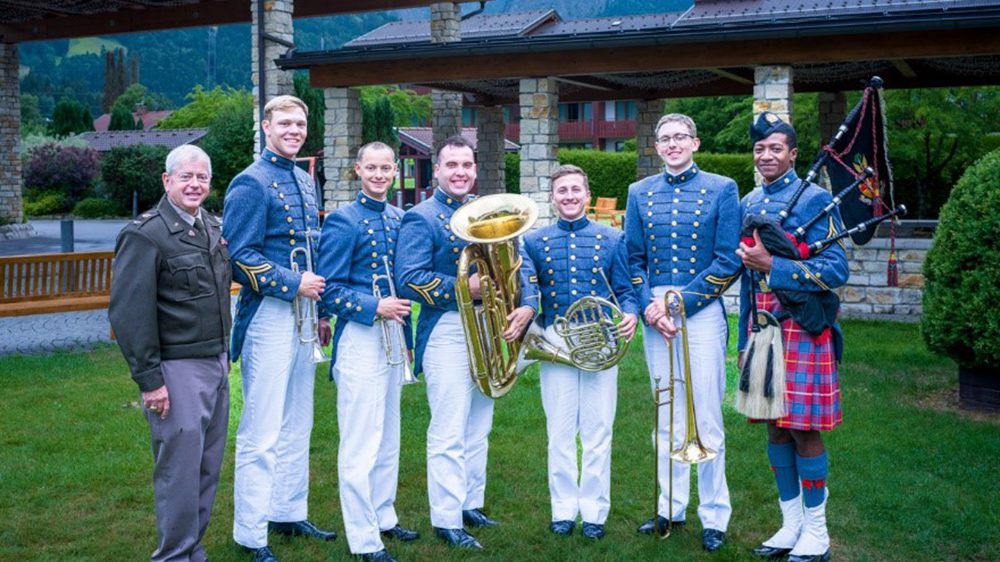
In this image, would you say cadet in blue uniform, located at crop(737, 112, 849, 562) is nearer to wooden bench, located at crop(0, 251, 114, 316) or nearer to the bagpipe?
the bagpipe

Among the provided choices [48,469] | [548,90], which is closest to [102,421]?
[48,469]

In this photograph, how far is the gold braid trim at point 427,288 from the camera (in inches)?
212

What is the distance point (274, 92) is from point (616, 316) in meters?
16.6

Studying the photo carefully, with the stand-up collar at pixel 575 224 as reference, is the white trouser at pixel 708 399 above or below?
below

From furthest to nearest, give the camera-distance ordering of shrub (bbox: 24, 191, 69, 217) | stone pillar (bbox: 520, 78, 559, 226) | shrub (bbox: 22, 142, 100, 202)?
shrub (bbox: 22, 142, 100, 202)
shrub (bbox: 24, 191, 69, 217)
stone pillar (bbox: 520, 78, 559, 226)

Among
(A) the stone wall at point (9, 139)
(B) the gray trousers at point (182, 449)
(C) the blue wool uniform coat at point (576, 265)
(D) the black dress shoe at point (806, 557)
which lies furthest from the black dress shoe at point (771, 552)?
(A) the stone wall at point (9, 139)

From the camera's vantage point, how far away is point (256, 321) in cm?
536

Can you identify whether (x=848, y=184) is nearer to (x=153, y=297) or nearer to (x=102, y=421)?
(x=153, y=297)

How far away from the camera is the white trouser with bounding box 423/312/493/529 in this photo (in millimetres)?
5539

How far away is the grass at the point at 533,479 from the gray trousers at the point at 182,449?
0.73m

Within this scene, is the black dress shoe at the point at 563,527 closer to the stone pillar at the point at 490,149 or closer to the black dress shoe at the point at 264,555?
the black dress shoe at the point at 264,555

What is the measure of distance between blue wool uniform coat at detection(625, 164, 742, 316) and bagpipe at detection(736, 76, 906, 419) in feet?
0.63

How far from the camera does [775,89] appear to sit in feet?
50.8

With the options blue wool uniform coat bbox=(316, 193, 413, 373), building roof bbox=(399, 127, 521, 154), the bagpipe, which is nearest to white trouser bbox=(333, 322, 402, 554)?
blue wool uniform coat bbox=(316, 193, 413, 373)
